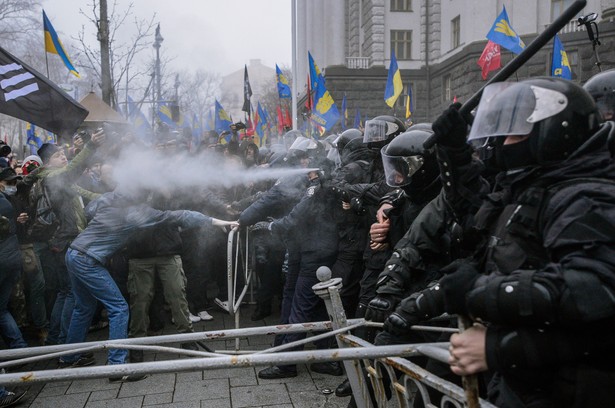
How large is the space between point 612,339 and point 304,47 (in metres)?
47.3

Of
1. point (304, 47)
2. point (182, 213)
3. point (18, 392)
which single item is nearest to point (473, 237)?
point (182, 213)

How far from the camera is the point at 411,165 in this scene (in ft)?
12.5

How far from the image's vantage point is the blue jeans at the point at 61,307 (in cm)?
606

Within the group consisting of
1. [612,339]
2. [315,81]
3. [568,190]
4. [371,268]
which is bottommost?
[371,268]

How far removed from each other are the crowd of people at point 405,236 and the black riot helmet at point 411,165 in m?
0.01

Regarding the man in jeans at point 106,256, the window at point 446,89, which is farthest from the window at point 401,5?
the man in jeans at point 106,256

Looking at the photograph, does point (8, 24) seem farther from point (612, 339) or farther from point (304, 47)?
point (612, 339)

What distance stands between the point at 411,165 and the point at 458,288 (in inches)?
76.8

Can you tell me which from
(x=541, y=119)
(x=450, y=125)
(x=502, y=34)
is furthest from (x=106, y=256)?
(x=502, y=34)

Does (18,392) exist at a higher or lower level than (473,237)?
lower

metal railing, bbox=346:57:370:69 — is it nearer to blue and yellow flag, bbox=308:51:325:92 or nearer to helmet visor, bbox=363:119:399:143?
blue and yellow flag, bbox=308:51:325:92

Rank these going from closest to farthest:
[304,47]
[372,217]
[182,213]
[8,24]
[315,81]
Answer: [372,217], [182,213], [315,81], [8,24], [304,47]

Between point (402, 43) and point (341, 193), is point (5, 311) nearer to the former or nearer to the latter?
point (341, 193)

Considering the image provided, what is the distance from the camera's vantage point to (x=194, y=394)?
4.97 meters
